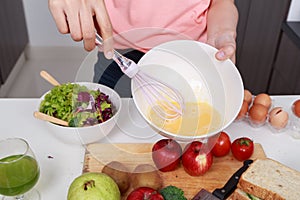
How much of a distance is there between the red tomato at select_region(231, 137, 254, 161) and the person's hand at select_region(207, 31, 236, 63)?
8.3 inches

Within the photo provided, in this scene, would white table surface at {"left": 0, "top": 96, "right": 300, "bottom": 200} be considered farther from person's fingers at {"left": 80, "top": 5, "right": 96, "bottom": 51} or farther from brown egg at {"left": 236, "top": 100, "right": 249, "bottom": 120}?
person's fingers at {"left": 80, "top": 5, "right": 96, "bottom": 51}

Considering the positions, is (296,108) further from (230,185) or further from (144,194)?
(144,194)

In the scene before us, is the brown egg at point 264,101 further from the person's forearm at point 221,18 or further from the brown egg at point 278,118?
the person's forearm at point 221,18

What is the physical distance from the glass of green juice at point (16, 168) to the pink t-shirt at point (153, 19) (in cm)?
46

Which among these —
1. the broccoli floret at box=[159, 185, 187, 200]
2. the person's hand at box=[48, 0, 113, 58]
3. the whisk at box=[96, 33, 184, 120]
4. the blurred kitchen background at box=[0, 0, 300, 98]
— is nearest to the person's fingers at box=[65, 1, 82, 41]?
the person's hand at box=[48, 0, 113, 58]

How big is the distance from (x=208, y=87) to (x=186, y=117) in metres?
0.12

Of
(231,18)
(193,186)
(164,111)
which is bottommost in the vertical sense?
(193,186)

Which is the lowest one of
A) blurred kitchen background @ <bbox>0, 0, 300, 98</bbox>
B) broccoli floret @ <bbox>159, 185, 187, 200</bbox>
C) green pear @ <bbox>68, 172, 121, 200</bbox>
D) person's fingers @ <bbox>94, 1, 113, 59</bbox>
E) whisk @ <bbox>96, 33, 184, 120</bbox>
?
blurred kitchen background @ <bbox>0, 0, 300, 98</bbox>

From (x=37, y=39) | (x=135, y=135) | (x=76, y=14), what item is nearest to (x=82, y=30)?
(x=76, y=14)

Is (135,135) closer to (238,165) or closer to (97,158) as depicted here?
(97,158)

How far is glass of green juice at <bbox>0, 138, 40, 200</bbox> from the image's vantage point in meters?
0.76

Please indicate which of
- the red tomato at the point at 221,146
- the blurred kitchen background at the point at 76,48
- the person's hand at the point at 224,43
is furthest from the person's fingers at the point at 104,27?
the blurred kitchen background at the point at 76,48

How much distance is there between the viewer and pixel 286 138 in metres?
1.08

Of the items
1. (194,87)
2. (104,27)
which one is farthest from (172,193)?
(104,27)
